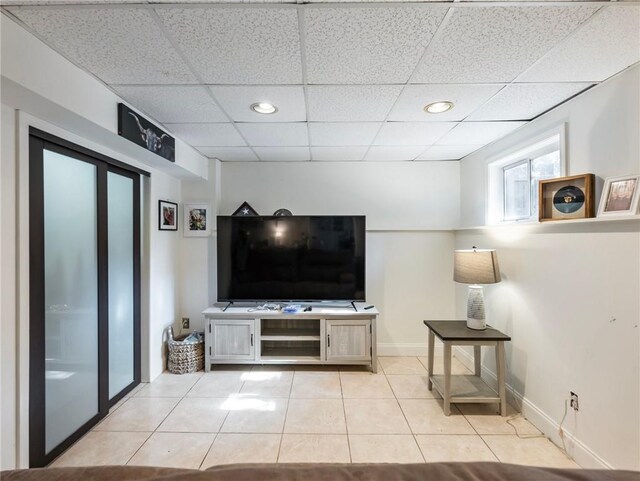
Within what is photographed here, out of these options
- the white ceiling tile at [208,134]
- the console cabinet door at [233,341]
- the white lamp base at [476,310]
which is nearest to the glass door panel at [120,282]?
the white ceiling tile at [208,134]

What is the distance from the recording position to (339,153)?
3256 millimetres

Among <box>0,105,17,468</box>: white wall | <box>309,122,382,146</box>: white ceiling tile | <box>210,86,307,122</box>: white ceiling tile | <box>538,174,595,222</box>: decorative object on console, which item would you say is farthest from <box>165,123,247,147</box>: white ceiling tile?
<box>538,174,595,222</box>: decorative object on console

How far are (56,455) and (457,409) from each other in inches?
114

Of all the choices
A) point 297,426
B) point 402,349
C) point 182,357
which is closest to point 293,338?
point 297,426

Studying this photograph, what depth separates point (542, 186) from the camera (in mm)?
2053

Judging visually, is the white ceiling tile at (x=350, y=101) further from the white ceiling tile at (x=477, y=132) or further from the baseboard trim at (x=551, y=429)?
the baseboard trim at (x=551, y=429)

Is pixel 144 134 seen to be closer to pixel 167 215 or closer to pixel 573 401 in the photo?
pixel 167 215

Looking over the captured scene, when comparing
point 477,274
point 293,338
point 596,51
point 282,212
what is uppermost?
point 596,51

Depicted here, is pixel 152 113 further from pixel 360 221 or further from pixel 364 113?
pixel 360 221

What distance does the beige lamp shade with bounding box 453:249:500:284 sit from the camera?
2484 millimetres

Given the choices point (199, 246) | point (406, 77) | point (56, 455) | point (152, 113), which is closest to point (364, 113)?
point (406, 77)

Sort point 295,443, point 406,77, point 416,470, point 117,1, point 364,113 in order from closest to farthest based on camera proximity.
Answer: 1. point 416,470
2. point 117,1
3. point 406,77
4. point 295,443
5. point 364,113

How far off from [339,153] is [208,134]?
1361 mm

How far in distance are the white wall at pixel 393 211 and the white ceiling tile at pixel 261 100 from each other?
4.30 feet
